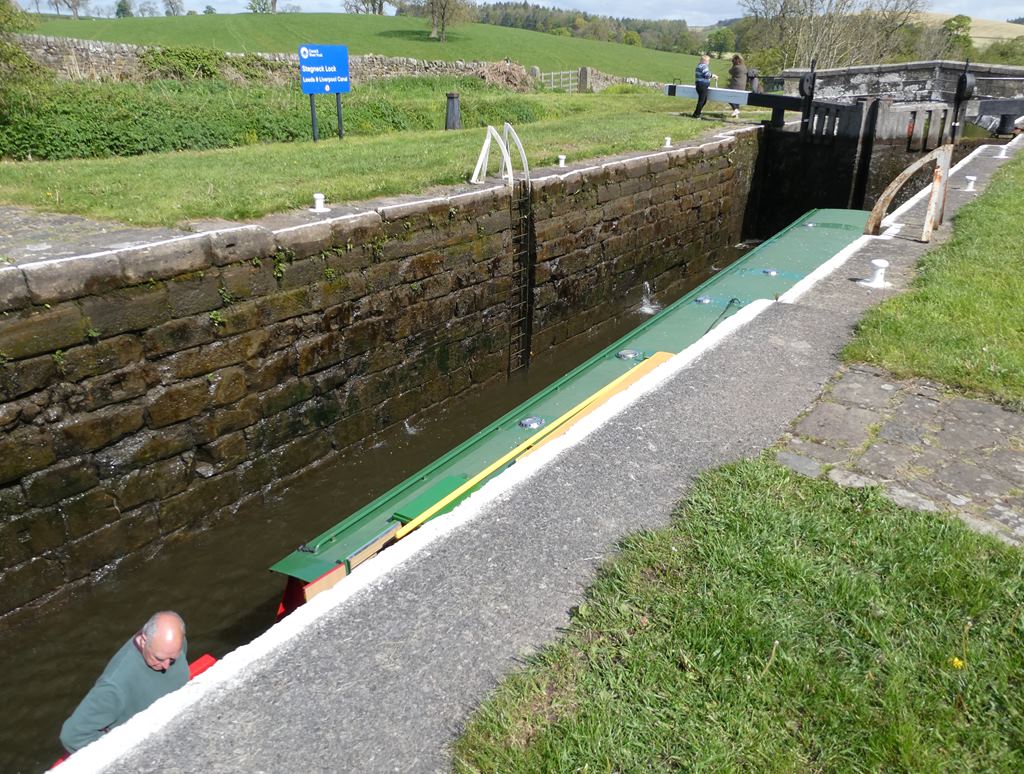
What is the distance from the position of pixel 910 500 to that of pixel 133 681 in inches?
144

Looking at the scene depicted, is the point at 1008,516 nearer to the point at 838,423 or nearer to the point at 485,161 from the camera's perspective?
the point at 838,423

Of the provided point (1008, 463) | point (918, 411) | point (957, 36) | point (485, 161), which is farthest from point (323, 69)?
point (957, 36)

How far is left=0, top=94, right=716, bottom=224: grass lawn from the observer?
7.42m

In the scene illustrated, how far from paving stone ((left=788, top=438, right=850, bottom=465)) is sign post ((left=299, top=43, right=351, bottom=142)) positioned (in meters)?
11.1

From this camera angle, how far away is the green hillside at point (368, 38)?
40188mm

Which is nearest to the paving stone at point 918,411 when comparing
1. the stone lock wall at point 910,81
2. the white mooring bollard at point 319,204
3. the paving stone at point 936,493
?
the paving stone at point 936,493

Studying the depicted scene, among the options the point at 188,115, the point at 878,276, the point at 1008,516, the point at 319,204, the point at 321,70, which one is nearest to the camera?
the point at 1008,516

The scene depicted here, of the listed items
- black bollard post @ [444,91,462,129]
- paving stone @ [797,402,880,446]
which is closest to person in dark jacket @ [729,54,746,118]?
black bollard post @ [444,91,462,129]

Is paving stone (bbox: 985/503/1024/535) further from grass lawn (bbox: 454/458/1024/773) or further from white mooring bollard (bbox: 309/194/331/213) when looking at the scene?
white mooring bollard (bbox: 309/194/331/213)

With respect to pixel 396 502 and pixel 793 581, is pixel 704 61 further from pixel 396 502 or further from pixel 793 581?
pixel 793 581

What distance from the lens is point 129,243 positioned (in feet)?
19.3

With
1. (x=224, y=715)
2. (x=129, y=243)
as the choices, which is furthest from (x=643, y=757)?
(x=129, y=243)

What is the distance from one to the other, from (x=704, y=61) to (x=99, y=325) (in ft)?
53.2

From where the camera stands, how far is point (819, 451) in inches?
159
